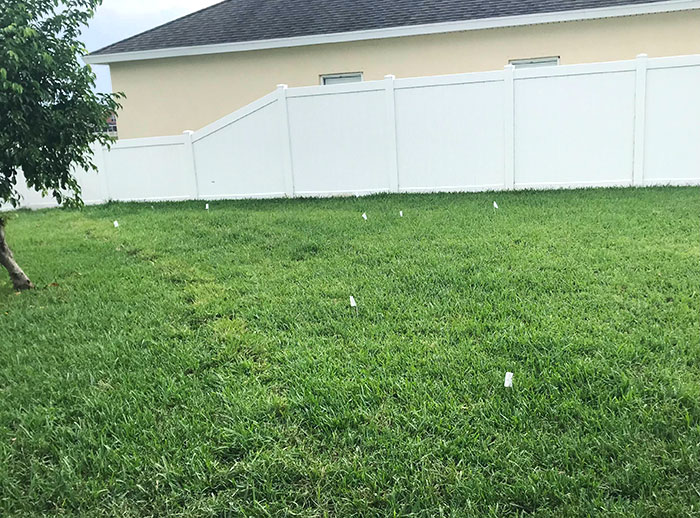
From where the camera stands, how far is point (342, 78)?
1166 cm

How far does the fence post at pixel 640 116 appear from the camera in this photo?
7.78 m

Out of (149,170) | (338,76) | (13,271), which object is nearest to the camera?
(13,271)

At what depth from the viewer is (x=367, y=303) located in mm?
3938

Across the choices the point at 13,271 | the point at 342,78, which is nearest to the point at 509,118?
the point at 342,78

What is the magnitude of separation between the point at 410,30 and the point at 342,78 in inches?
70.0

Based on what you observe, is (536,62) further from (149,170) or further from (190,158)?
(149,170)

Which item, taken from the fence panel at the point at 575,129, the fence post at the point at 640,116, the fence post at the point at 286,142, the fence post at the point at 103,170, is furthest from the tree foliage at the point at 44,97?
the fence post at the point at 640,116


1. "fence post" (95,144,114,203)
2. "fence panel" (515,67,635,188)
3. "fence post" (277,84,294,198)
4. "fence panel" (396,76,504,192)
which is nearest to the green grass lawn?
"fence panel" (515,67,635,188)

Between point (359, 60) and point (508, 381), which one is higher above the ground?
point (359, 60)

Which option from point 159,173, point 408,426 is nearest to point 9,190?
point 408,426

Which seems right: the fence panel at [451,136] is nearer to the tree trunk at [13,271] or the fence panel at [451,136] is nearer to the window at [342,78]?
the window at [342,78]

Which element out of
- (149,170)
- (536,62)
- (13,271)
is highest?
(536,62)

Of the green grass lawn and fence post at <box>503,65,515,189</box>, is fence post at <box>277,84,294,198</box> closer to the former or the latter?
fence post at <box>503,65,515,189</box>

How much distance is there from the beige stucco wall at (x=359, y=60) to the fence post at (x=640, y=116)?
2.83m
